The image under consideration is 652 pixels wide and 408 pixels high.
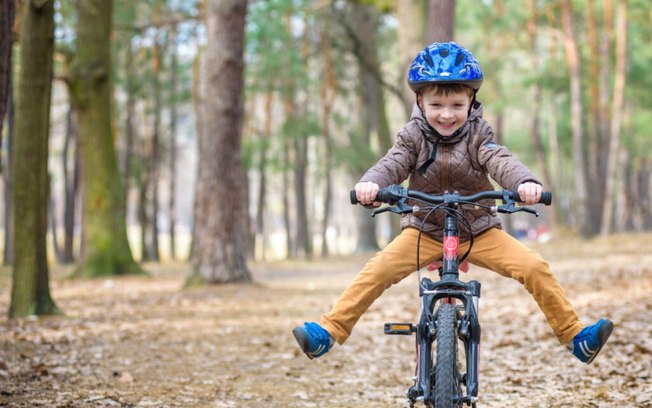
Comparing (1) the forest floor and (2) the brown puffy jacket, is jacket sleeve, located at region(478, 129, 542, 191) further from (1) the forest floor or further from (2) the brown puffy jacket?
(1) the forest floor

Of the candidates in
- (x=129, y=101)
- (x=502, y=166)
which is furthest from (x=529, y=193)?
(x=129, y=101)

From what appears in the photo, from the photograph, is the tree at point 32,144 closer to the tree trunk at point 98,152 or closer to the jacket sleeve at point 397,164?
the jacket sleeve at point 397,164

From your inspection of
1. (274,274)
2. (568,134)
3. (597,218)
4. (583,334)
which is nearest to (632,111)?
(568,134)

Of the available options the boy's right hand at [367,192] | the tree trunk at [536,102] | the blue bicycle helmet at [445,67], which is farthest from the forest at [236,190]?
the blue bicycle helmet at [445,67]

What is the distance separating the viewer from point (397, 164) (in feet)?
15.6

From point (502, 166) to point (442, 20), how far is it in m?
11.3

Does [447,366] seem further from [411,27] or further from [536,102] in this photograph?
[536,102]

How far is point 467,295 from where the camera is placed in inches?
169

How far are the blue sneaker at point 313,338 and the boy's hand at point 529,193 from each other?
1.30 metres

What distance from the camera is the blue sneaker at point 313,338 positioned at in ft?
15.0

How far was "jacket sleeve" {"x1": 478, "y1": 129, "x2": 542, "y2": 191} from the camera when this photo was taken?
438 centimetres

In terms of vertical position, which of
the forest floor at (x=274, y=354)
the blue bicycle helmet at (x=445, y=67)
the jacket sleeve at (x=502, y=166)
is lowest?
the forest floor at (x=274, y=354)

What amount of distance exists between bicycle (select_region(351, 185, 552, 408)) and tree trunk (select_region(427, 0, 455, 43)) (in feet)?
37.7

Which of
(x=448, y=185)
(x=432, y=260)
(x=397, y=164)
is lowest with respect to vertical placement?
(x=432, y=260)
